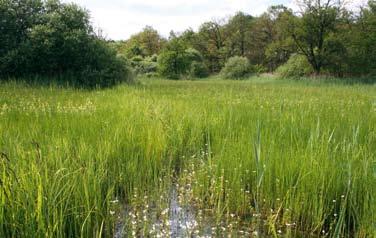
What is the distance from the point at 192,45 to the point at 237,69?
20321 mm

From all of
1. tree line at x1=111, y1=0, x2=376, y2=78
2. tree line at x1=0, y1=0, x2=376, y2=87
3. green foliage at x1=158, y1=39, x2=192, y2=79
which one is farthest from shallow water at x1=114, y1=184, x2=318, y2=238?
green foliage at x1=158, y1=39, x2=192, y2=79

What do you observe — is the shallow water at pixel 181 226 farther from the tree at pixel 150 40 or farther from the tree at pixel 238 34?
the tree at pixel 150 40

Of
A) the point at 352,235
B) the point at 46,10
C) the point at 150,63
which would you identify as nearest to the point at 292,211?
the point at 352,235

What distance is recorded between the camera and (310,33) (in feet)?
100

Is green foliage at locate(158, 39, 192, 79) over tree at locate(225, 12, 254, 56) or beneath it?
beneath

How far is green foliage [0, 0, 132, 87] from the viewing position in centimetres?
1379

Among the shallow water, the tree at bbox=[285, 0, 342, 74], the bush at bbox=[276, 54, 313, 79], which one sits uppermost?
the tree at bbox=[285, 0, 342, 74]

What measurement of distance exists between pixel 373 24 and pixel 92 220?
33.4 meters

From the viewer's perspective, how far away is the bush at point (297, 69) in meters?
33.3

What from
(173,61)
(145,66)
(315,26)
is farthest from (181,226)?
(145,66)

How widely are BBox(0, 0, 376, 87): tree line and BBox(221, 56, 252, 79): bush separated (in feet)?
0.42

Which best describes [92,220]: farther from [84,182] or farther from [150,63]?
[150,63]

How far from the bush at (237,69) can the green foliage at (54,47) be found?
92.3 ft

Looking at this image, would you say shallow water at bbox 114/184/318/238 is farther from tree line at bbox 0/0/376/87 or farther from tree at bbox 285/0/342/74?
tree at bbox 285/0/342/74
